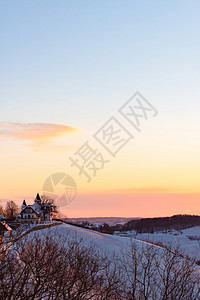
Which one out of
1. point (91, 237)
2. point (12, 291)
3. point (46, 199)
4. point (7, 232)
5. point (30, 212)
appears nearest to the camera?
point (12, 291)

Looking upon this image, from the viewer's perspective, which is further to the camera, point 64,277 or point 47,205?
point 47,205

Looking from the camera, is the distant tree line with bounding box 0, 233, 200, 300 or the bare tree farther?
the bare tree

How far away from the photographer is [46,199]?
4806 inches

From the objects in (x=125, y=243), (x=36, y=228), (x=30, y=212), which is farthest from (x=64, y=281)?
(x=30, y=212)

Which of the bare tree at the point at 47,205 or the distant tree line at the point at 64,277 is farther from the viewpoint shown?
the bare tree at the point at 47,205

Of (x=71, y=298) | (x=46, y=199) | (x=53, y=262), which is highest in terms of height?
(x=46, y=199)

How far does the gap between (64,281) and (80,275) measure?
2.30m

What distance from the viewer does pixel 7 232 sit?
4344 centimetres

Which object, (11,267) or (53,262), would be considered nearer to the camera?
(11,267)

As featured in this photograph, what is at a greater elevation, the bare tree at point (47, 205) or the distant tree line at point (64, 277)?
the bare tree at point (47, 205)

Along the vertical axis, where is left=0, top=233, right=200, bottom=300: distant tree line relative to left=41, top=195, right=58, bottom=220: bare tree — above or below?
below

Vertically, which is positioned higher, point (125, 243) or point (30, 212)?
point (30, 212)

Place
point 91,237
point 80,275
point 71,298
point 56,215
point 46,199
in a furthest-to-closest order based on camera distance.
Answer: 1. point 56,215
2. point 46,199
3. point 91,237
4. point 80,275
5. point 71,298

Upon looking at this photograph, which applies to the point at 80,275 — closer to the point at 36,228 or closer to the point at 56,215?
the point at 36,228
